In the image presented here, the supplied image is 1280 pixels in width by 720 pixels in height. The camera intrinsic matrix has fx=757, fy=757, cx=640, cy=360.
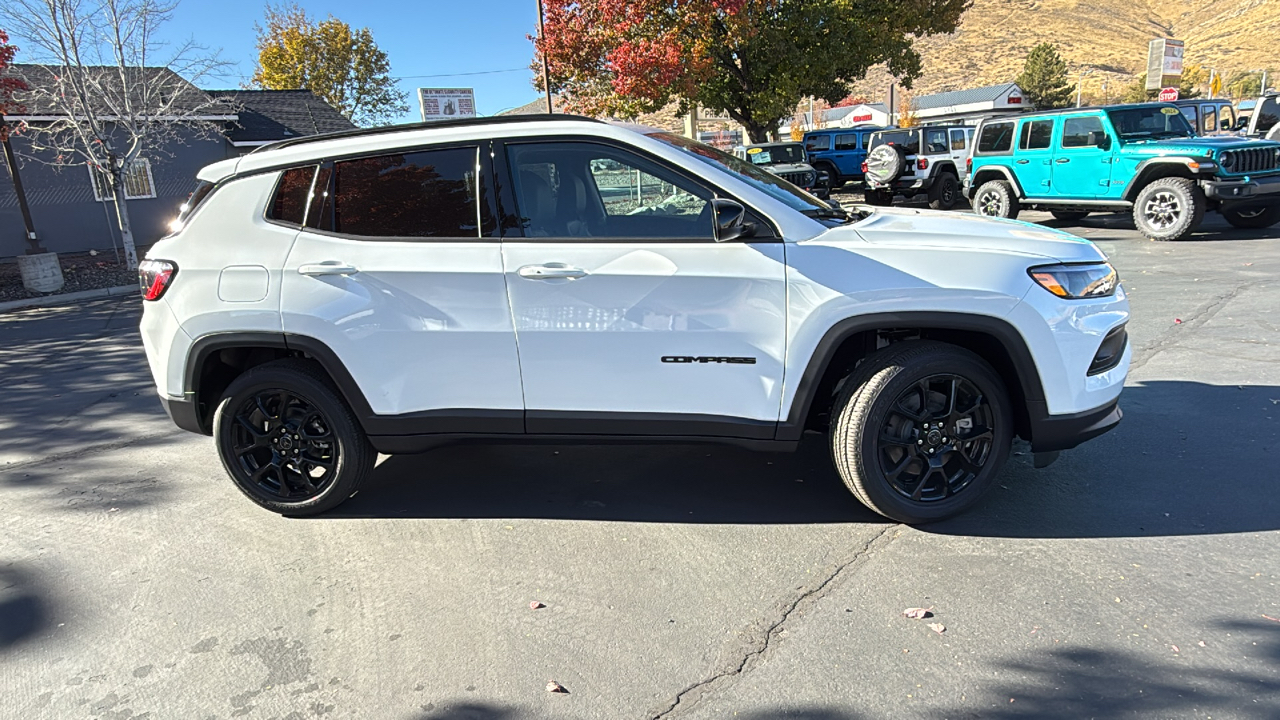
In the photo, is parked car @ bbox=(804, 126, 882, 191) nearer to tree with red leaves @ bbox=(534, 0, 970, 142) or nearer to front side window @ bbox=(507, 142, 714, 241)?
tree with red leaves @ bbox=(534, 0, 970, 142)

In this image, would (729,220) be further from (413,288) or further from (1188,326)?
(1188,326)

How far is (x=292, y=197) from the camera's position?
351 centimetres

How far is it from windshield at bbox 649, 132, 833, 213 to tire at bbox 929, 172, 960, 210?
1460 centimetres

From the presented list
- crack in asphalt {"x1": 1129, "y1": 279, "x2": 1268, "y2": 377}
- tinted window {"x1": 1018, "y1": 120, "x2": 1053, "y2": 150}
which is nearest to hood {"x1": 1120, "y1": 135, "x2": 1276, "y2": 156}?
tinted window {"x1": 1018, "y1": 120, "x2": 1053, "y2": 150}

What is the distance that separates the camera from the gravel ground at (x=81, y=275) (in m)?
12.4

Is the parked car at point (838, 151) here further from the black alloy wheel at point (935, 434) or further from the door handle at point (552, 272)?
the door handle at point (552, 272)

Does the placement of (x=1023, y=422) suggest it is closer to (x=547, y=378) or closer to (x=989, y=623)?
(x=989, y=623)

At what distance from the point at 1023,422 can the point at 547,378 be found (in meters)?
2.08

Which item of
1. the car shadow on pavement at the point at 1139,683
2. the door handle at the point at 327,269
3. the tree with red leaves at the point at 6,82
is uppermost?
the tree with red leaves at the point at 6,82

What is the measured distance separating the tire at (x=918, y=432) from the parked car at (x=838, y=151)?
21.0m

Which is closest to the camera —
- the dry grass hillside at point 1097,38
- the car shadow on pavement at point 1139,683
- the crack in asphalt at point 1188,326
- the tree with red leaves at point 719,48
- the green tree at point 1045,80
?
the car shadow on pavement at point 1139,683

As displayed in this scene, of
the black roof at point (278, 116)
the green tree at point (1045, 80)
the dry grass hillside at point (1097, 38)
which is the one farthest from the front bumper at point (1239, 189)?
the dry grass hillside at point (1097, 38)

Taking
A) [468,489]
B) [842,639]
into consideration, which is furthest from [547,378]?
[842,639]

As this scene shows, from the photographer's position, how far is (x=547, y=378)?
3361 mm
